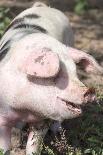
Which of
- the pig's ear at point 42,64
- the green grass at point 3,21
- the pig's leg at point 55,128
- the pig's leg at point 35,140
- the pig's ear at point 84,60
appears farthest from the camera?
the green grass at point 3,21

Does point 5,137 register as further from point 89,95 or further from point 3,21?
point 3,21

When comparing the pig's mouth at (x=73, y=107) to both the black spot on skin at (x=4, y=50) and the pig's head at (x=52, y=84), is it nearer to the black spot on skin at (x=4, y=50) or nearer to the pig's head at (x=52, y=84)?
the pig's head at (x=52, y=84)

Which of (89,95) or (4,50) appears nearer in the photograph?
(89,95)

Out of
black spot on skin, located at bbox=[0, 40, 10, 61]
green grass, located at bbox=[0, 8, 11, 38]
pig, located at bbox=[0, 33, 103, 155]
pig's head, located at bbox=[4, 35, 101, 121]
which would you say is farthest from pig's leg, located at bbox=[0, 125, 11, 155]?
green grass, located at bbox=[0, 8, 11, 38]

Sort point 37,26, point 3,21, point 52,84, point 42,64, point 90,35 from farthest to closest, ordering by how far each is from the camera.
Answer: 1. point 90,35
2. point 3,21
3. point 37,26
4. point 52,84
5. point 42,64

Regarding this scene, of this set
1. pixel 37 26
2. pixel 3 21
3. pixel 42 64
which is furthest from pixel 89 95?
pixel 3 21

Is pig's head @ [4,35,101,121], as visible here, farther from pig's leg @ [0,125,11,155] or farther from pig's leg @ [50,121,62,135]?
pig's leg @ [50,121,62,135]

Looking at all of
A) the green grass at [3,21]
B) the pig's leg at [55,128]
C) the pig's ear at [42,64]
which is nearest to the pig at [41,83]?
the pig's ear at [42,64]
